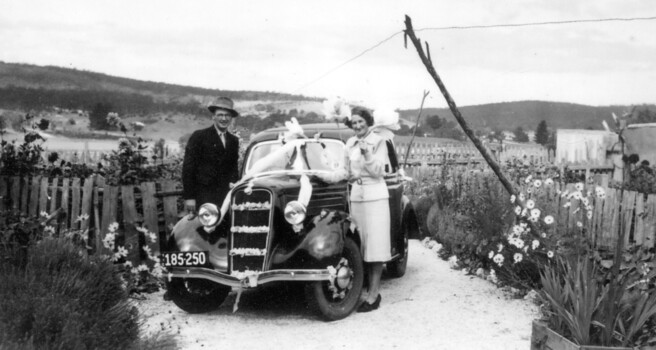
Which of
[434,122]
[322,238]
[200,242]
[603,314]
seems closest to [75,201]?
[200,242]

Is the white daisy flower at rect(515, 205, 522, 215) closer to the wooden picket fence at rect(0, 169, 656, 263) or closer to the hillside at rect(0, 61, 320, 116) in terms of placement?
the wooden picket fence at rect(0, 169, 656, 263)

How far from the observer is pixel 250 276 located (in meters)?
5.69

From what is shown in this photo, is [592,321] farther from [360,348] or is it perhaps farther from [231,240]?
[231,240]

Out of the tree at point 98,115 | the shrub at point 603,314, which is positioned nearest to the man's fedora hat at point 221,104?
the shrub at point 603,314

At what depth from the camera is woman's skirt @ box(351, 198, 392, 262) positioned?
637 centimetres

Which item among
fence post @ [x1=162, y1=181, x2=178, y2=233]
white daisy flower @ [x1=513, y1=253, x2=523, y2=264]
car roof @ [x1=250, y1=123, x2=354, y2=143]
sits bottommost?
white daisy flower @ [x1=513, y1=253, x2=523, y2=264]

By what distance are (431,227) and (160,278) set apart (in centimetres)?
483

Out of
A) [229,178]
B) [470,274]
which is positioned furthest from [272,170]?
[470,274]

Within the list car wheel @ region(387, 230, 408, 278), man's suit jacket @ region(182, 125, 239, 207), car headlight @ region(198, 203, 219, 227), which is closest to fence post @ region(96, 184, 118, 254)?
man's suit jacket @ region(182, 125, 239, 207)

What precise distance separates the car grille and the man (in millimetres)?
1058

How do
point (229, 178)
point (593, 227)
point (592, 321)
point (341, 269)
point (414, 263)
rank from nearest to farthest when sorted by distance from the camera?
point (592, 321)
point (341, 269)
point (593, 227)
point (229, 178)
point (414, 263)

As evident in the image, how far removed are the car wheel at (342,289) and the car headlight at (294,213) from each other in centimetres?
55

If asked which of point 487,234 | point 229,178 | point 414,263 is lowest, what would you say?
point 414,263

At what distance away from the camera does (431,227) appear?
10.3m
